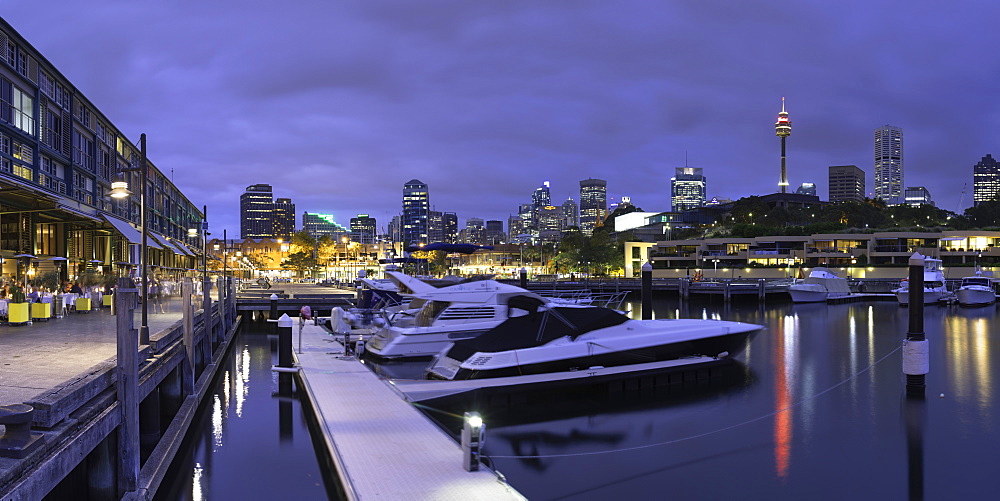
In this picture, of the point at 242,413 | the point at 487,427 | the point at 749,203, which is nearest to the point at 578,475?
the point at 487,427

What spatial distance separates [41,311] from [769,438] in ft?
60.8

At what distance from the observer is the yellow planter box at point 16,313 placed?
48.4ft

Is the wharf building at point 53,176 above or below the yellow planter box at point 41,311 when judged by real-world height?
above

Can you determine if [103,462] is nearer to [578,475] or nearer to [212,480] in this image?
[212,480]

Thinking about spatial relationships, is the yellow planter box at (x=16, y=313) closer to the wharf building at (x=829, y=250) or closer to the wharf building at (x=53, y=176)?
the wharf building at (x=53, y=176)

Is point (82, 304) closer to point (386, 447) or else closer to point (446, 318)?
point (446, 318)

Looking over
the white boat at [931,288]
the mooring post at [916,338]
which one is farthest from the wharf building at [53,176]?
the white boat at [931,288]

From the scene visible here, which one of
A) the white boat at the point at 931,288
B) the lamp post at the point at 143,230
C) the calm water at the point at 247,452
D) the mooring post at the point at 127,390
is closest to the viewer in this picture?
the mooring post at the point at 127,390

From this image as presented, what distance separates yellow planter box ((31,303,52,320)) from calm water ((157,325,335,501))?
457cm

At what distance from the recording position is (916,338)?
18281mm

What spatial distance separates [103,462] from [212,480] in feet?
14.0

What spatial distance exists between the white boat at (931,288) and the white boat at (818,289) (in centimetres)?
531

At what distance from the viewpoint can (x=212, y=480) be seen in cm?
1220

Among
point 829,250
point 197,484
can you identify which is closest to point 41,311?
point 197,484
